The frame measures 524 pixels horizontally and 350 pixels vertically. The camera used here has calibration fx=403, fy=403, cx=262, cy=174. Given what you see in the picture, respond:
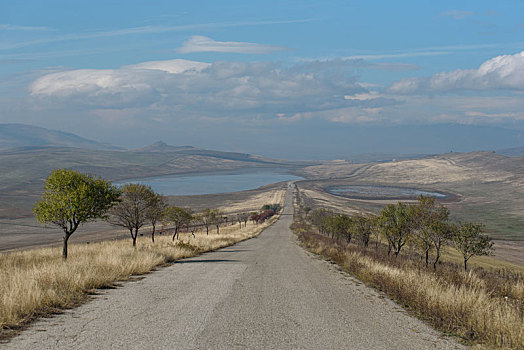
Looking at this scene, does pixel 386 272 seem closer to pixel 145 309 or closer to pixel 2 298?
pixel 145 309

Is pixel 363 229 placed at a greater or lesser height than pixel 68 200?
lesser

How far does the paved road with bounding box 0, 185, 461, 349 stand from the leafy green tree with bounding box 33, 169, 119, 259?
15.2 m

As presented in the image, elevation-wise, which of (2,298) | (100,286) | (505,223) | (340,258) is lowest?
(505,223)

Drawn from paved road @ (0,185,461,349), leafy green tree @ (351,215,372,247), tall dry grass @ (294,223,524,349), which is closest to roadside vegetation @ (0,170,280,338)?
paved road @ (0,185,461,349)

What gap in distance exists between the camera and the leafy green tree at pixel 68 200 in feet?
86.8

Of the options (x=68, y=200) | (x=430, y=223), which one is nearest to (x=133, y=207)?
(x=68, y=200)

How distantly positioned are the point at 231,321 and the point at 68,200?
845 inches

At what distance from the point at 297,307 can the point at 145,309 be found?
12.9 ft

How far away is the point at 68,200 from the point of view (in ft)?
87.7

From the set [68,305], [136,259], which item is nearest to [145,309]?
[68,305]

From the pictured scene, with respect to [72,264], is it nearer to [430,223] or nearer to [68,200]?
[68,200]

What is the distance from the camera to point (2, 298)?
9039 mm

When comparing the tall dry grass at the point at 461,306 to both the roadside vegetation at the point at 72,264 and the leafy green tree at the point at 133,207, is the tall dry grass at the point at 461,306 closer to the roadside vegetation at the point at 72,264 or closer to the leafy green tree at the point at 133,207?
the roadside vegetation at the point at 72,264

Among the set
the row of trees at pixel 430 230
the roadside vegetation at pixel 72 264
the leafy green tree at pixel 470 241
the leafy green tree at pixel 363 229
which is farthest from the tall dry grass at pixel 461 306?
the leafy green tree at pixel 363 229
